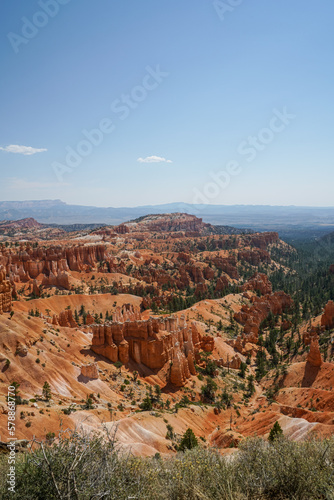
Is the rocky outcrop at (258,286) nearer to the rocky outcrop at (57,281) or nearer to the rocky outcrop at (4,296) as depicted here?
the rocky outcrop at (57,281)

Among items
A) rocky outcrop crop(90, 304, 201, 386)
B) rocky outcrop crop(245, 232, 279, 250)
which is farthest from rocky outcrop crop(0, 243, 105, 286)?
rocky outcrop crop(245, 232, 279, 250)

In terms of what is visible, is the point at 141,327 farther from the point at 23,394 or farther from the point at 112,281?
the point at 112,281

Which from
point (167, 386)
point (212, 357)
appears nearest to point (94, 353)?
point (167, 386)

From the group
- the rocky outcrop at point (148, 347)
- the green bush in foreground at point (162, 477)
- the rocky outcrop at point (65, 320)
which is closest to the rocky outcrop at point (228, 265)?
the rocky outcrop at point (148, 347)

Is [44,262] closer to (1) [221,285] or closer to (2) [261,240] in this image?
(1) [221,285]

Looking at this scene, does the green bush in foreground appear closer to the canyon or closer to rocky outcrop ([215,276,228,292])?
the canyon
